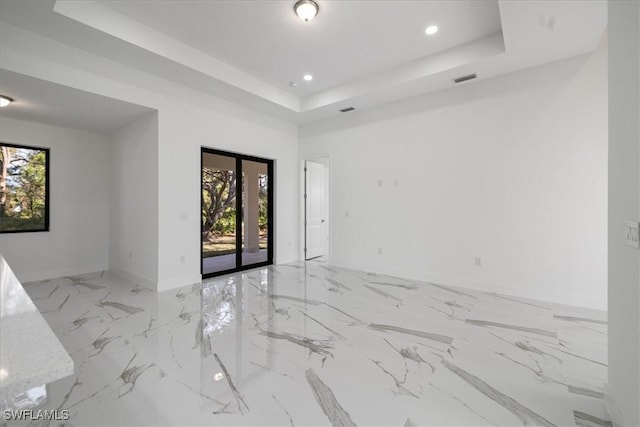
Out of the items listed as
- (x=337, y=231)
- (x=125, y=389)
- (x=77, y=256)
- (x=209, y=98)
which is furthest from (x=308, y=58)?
(x=77, y=256)

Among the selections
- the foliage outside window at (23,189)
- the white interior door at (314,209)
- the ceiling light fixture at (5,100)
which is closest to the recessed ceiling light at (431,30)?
the white interior door at (314,209)

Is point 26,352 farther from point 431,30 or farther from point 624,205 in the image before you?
point 431,30

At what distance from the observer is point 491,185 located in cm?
426

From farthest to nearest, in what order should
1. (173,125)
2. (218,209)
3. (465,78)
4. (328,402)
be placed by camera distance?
(218,209), (173,125), (465,78), (328,402)

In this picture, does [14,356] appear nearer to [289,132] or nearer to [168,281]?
[168,281]

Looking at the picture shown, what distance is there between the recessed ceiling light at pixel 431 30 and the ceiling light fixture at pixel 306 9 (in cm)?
138

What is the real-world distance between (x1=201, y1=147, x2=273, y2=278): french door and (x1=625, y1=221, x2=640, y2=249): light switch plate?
16.4 ft

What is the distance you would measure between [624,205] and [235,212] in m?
5.11

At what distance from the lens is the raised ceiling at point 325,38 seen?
3006mm

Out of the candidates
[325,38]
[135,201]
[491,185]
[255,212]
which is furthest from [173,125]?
[491,185]

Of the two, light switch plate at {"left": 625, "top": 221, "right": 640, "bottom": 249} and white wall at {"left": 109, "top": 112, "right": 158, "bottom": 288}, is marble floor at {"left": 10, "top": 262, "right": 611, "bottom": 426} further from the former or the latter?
light switch plate at {"left": 625, "top": 221, "right": 640, "bottom": 249}

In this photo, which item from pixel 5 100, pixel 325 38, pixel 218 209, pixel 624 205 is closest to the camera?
pixel 624 205

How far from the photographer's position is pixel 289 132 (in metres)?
6.41

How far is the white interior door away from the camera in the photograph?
670 cm
